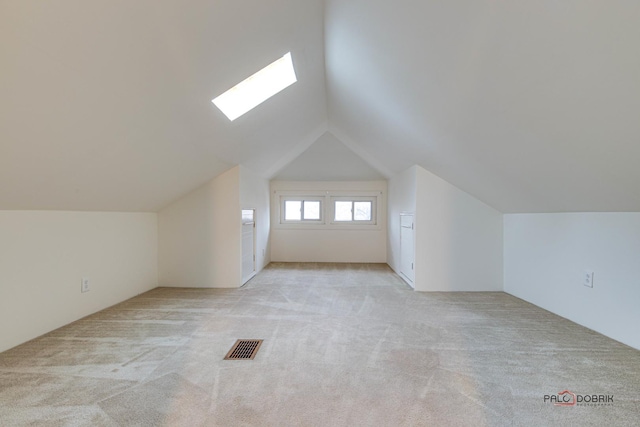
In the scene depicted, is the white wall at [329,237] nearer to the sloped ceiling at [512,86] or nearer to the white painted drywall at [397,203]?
the white painted drywall at [397,203]

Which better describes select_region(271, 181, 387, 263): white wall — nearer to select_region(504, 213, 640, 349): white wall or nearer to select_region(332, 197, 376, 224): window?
select_region(332, 197, 376, 224): window

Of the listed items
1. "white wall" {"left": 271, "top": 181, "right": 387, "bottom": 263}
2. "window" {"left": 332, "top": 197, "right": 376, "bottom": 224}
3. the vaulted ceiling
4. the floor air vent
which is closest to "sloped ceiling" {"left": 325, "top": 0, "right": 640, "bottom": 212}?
the vaulted ceiling

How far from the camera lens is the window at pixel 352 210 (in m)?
6.70

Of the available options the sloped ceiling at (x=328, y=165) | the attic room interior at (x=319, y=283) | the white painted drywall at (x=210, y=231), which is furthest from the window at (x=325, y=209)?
the white painted drywall at (x=210, y=231)

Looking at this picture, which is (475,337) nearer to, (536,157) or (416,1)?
(536,157)

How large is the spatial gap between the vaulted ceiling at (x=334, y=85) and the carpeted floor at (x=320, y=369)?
1.19 metres

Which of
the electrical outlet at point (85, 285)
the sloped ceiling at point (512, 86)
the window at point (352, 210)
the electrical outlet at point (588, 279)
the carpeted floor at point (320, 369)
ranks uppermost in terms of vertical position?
the sloped ceiling at point (512, 86)

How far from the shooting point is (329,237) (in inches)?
262

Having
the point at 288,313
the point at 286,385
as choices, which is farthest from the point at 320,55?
the point at 286,385

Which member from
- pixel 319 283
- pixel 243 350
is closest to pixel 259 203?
pixel 319 283

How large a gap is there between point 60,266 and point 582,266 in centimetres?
486

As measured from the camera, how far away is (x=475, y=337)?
102 inches

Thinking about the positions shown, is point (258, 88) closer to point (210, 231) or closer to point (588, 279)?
point (210, 231)

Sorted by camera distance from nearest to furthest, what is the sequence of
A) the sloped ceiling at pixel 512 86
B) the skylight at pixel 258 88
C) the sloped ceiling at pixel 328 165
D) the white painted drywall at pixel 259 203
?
1. the sloped ceiling at pixel 512 86
2. the skylight at pixel 258 88
3. the white painted drywall at pixel 259 203
4. the sloped ceiling at pixel 328 165
